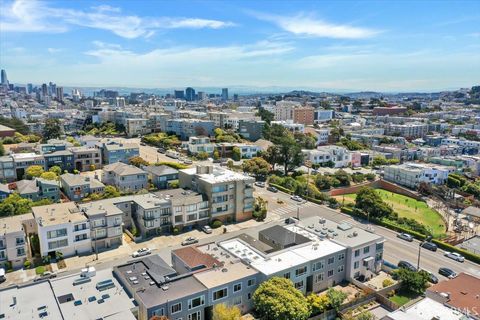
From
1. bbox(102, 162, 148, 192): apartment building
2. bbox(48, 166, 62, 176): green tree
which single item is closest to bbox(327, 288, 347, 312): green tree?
bbox(102, 162, 148, 192): apartment building

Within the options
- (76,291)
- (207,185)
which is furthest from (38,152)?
(76,291)

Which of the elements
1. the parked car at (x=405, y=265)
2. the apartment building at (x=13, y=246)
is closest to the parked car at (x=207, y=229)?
the apartment building at (x=13, y=246)

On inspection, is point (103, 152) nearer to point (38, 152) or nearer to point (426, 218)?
point (38, 152)

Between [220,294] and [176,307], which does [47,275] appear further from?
[220,294]

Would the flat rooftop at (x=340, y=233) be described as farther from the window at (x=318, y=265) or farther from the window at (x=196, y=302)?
the window at (x=196, y=302)

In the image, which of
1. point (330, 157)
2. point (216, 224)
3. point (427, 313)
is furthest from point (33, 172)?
point (330, 157)

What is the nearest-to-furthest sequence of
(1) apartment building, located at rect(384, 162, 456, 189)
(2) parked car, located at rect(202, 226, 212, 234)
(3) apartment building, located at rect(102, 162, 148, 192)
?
1. (2) parked car, located at rect(202, 226, 212, 234)
2. (3) apartment building, located at rect(102, 162, 148, 192)
3. (1) apartment building, located at rect(384, 162, 456, 189)

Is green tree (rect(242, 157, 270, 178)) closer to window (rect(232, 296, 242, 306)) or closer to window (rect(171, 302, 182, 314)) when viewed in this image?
window (rect(232, 296, 242, 306))
